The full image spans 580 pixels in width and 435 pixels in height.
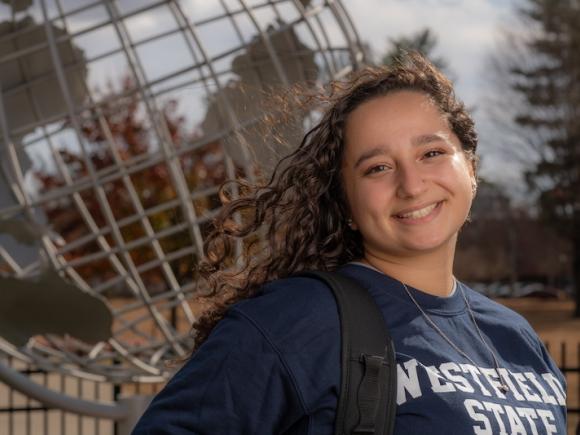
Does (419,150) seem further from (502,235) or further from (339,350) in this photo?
(502,235)

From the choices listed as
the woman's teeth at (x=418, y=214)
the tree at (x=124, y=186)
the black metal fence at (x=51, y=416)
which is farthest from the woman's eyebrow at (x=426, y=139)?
the tree at (x=124, y=186)

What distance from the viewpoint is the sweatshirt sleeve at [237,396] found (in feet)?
4.39

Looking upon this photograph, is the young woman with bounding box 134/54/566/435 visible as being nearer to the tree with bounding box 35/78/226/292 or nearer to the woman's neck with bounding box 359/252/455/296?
the woman's neck with bounding box 359/252/455/296

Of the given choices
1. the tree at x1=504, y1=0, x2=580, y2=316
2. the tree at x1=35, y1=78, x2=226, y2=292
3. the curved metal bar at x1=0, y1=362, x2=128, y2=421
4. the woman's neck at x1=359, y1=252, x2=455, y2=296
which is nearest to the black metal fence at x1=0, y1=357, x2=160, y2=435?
the tree at x1=35, y1=78, x2=226, y2=292

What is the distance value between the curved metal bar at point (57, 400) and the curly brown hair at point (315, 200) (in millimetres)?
1065

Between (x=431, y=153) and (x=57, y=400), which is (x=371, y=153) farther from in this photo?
(x=57, y=400)

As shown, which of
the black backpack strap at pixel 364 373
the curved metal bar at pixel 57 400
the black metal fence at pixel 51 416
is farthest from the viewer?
the black metal fence at pixel 51 416

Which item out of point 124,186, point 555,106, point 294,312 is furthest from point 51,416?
point 555,106

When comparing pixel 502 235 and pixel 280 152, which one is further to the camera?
pixel 502 235

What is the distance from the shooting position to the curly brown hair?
1.65 m

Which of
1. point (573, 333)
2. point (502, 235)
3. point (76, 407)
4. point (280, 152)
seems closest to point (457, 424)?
point (280, 152)

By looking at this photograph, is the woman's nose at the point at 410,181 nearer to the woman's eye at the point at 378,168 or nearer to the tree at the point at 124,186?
the woman's eye at the point at 378,168

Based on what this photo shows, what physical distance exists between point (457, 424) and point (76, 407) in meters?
1.60

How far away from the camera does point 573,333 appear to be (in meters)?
22.9
